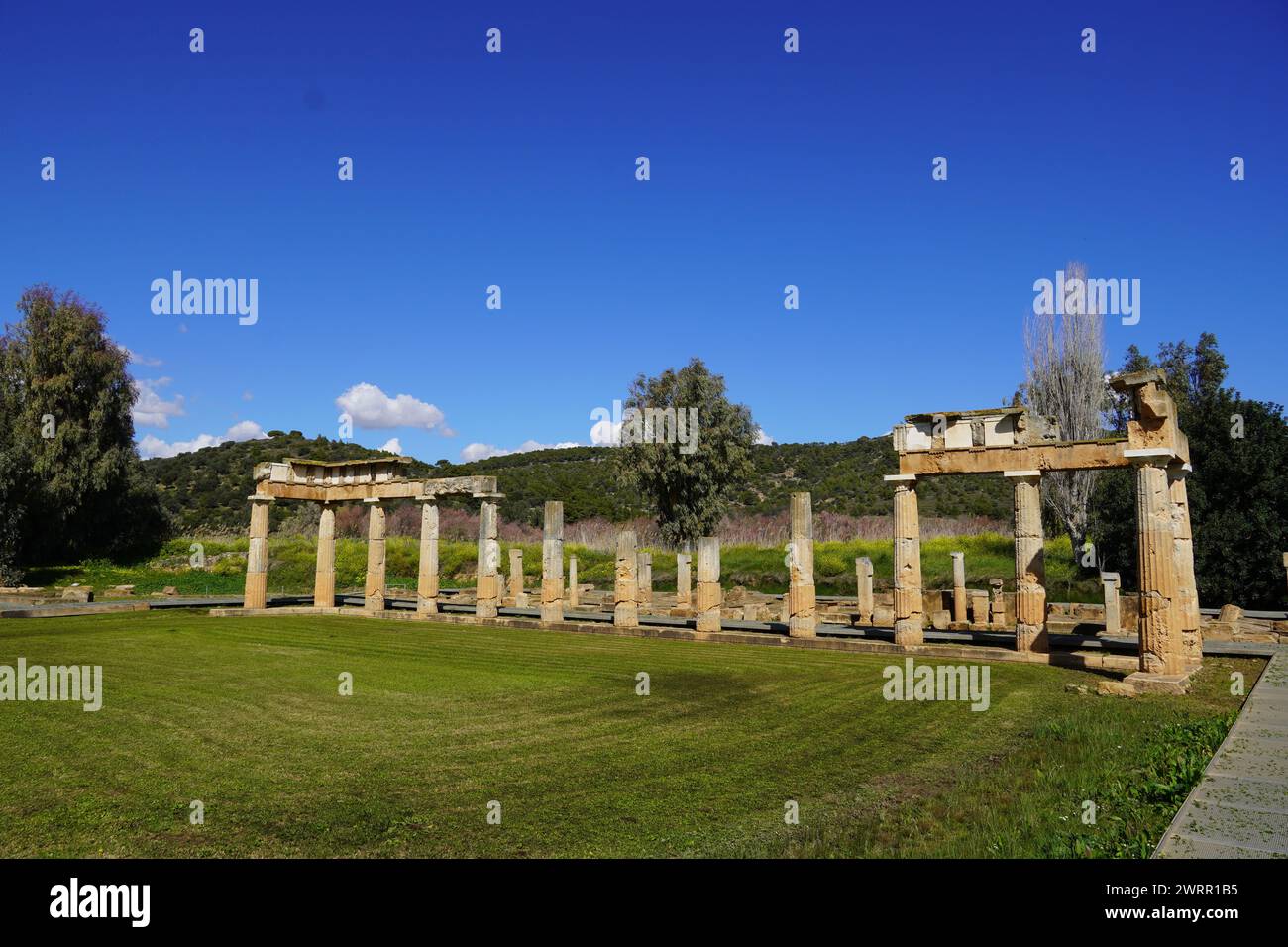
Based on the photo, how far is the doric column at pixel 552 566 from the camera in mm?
24203

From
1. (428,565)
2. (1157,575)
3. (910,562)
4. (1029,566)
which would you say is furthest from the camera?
(428,565)

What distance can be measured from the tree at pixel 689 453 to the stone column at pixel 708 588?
2068 centimetres

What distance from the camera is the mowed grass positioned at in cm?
605

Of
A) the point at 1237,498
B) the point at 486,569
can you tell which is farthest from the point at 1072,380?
the point at 486,569

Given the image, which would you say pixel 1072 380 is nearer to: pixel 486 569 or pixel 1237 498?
pixel 1237 498

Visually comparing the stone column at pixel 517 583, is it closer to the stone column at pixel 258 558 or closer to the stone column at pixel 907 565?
the stone column at pixel 258 558

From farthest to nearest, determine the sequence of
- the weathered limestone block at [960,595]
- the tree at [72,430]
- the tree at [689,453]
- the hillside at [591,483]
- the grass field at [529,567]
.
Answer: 1. the hillside at [591,483]
2. the tree at [689,453]
3. the tree at [72,430]
4. the grass field at [529,567]
5. the weathered limestone block at [960,595]

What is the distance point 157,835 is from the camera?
5.96m

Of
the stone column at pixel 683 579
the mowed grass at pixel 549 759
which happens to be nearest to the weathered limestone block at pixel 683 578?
the stone column at pixel 683 579

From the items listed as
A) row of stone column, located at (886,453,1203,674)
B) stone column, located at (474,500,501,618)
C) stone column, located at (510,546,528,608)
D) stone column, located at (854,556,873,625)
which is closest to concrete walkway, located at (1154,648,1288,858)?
row of stone column, located at (886,453,1203,674)

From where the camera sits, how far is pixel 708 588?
71.1ft

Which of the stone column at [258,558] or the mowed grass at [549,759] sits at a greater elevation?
the stone column at [258,558]

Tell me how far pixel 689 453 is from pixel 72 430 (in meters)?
30.3
